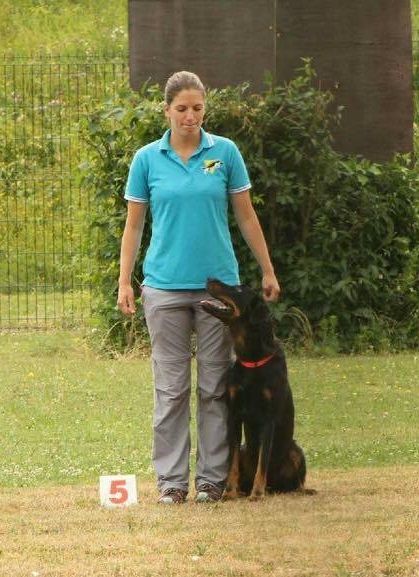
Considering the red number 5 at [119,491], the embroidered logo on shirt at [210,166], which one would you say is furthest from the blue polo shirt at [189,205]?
the red number 5 at [119,491]

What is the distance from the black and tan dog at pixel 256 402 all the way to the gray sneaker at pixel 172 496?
0.23 meters

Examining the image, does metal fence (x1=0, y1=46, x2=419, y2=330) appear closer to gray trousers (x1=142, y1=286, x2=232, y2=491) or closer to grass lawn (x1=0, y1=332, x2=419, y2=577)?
grass lawn (x1=0, y1=332, x2=419, y2=577)

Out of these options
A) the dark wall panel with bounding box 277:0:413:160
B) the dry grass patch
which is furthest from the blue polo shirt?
the dark wall panel with bounding box 277:0:413:160

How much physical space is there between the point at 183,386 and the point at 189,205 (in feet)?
3.06

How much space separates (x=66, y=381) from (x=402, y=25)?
4.79 meters

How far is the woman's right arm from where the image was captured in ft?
25.7

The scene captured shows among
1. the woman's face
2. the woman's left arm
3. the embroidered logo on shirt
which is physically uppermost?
the woman's face

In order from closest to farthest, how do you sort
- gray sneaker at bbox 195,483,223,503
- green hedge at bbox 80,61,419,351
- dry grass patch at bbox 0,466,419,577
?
dry grass patch at bbox 0,466,419,577, gray sneaker at bbox 195,483,223,503, green hedge at bbox 80,61,419,351

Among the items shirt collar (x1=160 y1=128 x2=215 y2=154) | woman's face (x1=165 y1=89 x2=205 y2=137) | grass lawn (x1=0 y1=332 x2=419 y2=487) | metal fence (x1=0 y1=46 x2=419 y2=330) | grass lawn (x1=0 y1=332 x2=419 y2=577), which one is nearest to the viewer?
grass lawn (x1=0 y1=332 x2=419 y2=577)

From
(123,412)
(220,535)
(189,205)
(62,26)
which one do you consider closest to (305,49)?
(123,412)

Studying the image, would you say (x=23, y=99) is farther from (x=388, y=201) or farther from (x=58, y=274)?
(x=388, y=201)

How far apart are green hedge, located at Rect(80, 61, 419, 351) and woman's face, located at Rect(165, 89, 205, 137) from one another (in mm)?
5721

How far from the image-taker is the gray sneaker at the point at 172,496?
780cm

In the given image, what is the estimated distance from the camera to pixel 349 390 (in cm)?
1197
